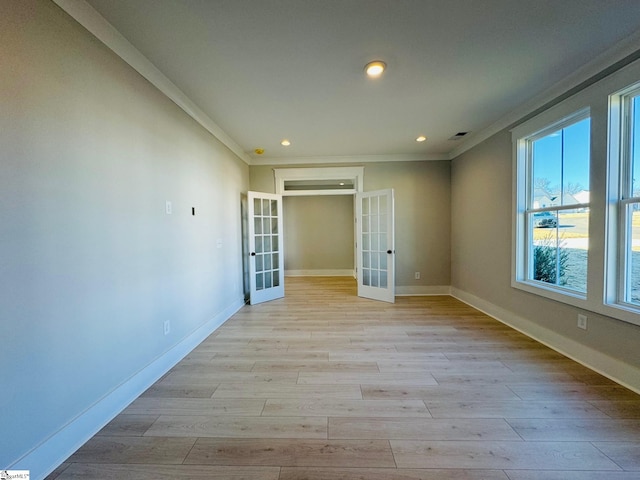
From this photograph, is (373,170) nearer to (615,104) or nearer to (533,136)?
(533,136)

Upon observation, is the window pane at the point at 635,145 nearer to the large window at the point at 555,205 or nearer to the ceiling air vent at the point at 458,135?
the large window at the point at 555,205

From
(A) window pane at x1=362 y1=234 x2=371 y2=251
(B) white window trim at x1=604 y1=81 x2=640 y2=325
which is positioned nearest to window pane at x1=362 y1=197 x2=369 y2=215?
(A) window pane at x1=362 y1=234 x2=371 y2=251

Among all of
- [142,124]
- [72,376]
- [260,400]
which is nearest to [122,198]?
[142,124]

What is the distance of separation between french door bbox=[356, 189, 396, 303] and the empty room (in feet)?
3.55

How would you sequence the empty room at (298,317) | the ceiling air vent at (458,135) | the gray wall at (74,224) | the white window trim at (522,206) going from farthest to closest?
the ceiling air vent at (458,135) < the white window trim at (522,206) < the empty room at (298,317) < the gray wall at (74,224)

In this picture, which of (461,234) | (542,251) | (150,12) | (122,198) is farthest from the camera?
(461,234)

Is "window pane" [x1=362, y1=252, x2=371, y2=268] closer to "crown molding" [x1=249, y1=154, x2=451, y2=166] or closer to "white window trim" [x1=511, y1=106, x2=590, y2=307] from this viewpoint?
"crown molding" [x1=249, y1=154, x2=451, y2=166]

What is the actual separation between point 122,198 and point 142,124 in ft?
2.18

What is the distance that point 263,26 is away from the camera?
5.72 feet

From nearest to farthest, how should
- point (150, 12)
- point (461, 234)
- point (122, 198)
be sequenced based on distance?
point (150, 12) → point (122, 198) → point (461, 234)

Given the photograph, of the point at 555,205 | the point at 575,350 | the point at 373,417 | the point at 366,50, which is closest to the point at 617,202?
the point at 555,205

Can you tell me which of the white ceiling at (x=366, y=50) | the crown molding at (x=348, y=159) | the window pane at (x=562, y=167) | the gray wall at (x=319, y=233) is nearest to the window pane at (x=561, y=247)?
the window pane at (x=562, y=167)

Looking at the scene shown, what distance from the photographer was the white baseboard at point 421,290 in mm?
4926

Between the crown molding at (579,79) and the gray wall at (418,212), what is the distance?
1430mm
